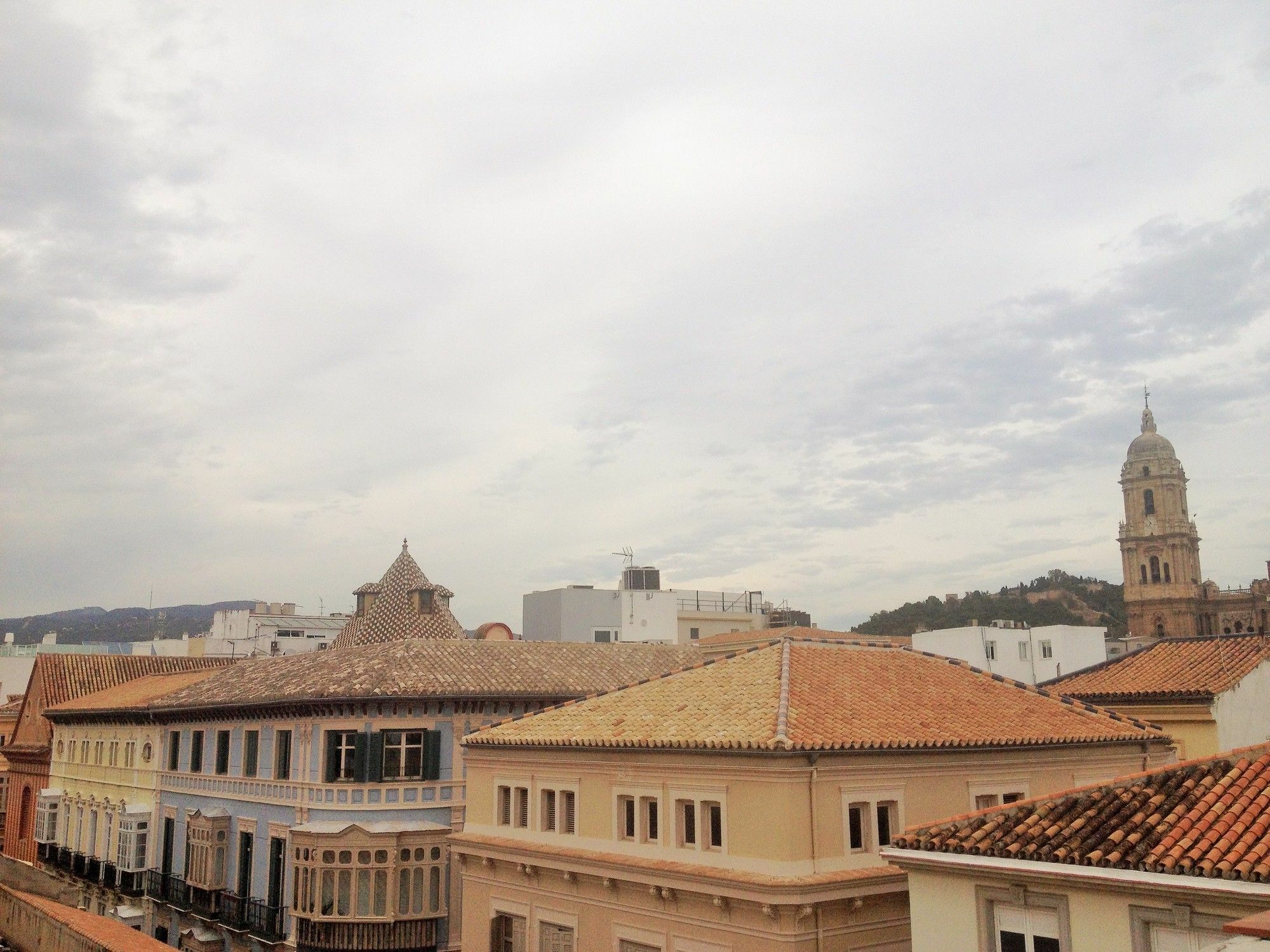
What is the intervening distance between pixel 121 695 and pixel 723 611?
39.3 metres

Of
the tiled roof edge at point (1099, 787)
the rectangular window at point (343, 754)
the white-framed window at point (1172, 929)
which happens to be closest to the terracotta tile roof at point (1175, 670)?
the tiled roof edge at point (1099, 787)

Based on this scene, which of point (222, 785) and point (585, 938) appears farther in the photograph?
point (222, 785)

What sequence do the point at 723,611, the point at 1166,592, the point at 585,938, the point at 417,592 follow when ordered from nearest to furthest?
1. the point at 585,938
2. the point at 417,592
3. the point at 723,611
4. the point at 1166,592

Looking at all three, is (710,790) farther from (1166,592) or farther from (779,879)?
(1166,592)

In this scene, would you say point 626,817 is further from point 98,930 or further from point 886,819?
point 98,930

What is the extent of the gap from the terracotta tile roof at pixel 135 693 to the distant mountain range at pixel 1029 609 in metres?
73.2

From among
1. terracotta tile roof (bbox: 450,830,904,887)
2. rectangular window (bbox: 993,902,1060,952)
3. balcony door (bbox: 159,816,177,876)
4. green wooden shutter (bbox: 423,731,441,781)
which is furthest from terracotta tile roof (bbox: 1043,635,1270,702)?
balcony door (bbox: 159,816,177,876)

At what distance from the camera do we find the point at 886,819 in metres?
20.1

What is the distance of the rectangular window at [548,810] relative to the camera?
24.1m

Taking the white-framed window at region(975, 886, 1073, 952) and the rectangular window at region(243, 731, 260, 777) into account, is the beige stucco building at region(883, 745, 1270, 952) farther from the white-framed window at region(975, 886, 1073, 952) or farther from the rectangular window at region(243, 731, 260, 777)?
the rectangular window at region(243, 731, 260, 777)

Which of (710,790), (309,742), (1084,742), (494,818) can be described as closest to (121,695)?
(309,742)

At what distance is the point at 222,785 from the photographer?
38375 millimetres

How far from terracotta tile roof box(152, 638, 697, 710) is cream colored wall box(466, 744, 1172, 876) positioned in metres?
8.52

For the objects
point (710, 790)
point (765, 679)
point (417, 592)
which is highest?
point (417, 592)
